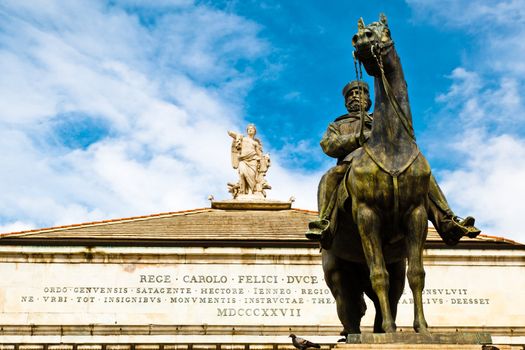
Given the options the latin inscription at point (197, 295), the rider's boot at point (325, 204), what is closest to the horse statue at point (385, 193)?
the rider's boot at point (325, 204)

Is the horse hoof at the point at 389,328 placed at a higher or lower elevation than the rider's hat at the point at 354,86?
lower

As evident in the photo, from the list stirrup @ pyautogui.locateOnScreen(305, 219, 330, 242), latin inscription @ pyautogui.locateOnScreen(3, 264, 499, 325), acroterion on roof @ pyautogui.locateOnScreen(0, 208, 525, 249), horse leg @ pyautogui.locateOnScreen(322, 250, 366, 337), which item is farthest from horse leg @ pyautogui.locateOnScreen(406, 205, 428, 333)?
acroterion on roof @ pyautogui.locateOnScreen(0, 208, 525, 249)

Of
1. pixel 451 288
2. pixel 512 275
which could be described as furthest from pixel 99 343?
pixel 512 275

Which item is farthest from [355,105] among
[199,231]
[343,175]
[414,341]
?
[199,231]

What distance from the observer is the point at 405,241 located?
291 inches

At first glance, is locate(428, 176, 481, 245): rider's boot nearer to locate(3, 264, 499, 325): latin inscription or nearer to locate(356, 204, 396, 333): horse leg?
locate(356, 204, 396, 333): horse leg

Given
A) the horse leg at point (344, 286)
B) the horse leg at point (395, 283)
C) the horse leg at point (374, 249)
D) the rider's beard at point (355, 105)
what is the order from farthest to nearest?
the rider's beard at point (355, 105) < the horse leg at point (344, 286) < the horse leg at point (395, 283) < the horse leg at point (374, 249)

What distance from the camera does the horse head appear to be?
7457 millimetres

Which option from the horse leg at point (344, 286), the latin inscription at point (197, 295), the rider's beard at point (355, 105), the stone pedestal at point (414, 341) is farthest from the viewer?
the latin inscription at point (197, 295)

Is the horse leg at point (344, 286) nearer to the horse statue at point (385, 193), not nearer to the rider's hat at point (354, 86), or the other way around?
the horse statue at point (385, 193)

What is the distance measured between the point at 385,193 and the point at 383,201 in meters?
0.08

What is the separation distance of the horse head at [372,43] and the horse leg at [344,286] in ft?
6.51

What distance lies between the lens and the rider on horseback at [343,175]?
7.54m

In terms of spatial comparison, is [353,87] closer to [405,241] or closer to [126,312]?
[405,241]
